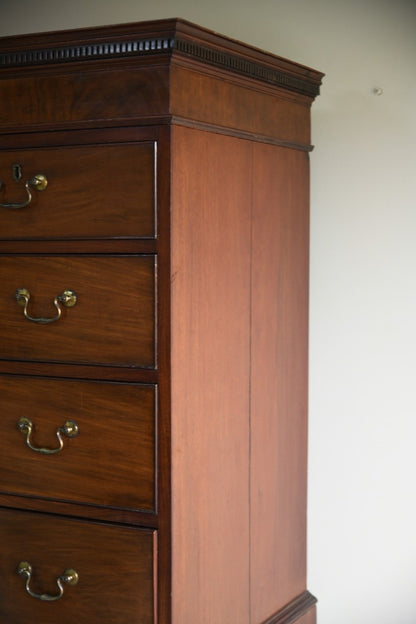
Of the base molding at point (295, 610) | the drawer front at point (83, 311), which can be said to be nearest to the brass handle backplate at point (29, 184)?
the drawer front at point (83, 311)

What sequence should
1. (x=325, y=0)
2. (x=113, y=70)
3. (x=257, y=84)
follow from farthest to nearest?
(x=325, y=0)
(x=257, y=84)
(x=113, y=70)

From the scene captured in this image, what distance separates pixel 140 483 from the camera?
1710mm

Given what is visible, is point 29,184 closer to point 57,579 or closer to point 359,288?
point 57,579

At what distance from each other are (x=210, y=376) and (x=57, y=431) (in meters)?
0.32

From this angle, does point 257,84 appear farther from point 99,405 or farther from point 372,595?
point 372,595

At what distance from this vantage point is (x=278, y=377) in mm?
2062

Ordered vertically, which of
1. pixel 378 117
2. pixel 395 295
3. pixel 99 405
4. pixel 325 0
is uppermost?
pixel 325 0

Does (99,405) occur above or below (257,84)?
below

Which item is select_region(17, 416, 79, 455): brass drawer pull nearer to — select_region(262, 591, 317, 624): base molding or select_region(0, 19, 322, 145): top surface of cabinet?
select_region(0, 19, 322, 145): top surface of cabinet

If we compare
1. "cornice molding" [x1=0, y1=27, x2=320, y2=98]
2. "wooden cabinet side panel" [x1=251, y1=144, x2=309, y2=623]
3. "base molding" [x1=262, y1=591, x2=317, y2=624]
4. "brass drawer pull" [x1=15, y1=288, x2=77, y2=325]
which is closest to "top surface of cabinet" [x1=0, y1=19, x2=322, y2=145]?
"cornice molding" [x1=0, y1=27, x2=320, y2=98]

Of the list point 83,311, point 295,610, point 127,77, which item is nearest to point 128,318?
point 83,311

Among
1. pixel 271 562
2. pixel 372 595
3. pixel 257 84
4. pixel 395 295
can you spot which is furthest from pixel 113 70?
pixel 372 595

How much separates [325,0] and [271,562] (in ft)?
4.45

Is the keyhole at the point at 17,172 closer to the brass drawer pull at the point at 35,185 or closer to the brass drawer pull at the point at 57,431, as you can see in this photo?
the brass drawer pull at the point at 35,185
